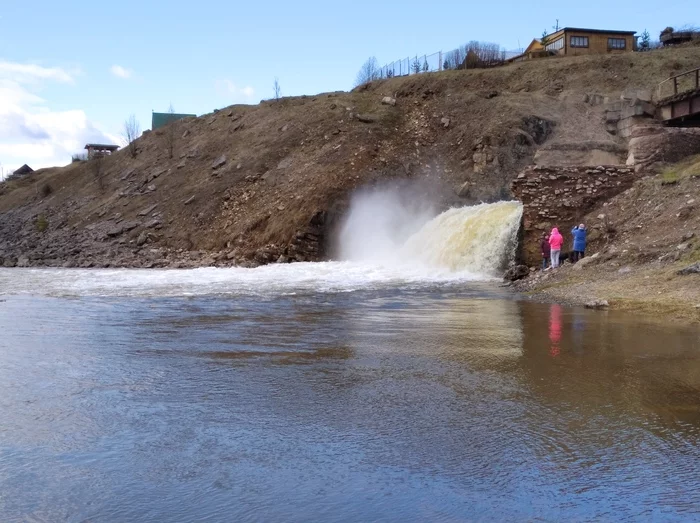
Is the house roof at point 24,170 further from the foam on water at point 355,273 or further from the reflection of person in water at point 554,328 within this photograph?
the reflection of person in water at point 554,328

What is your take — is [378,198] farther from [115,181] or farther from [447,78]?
[115,181]

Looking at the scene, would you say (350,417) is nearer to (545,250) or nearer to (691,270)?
(691,270)

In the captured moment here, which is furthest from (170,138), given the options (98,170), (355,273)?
(355,273)

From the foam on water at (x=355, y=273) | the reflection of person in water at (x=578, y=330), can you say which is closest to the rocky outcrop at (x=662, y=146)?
the foam on water at (x=355, y=273)

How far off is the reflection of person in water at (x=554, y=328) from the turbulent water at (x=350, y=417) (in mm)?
75

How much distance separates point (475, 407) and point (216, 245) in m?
28.2

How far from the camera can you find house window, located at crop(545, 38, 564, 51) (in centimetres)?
5028

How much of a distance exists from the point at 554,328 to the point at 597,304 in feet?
8.94

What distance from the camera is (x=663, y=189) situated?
2136cm

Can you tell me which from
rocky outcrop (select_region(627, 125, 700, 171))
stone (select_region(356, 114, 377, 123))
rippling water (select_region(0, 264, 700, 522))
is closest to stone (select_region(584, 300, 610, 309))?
rippling water (select_region(0, 264, 700, 522))

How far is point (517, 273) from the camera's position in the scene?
21.0 meters

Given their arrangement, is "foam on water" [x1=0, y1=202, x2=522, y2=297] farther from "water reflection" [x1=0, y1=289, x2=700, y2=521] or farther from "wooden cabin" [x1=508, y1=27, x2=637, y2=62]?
"wooden cabin" [x1=508, y1=27, x2=637, y2=62]

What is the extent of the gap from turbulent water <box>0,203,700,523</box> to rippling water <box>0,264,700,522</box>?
0.02 meters

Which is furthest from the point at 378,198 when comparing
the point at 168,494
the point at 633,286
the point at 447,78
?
the point at 168,494
